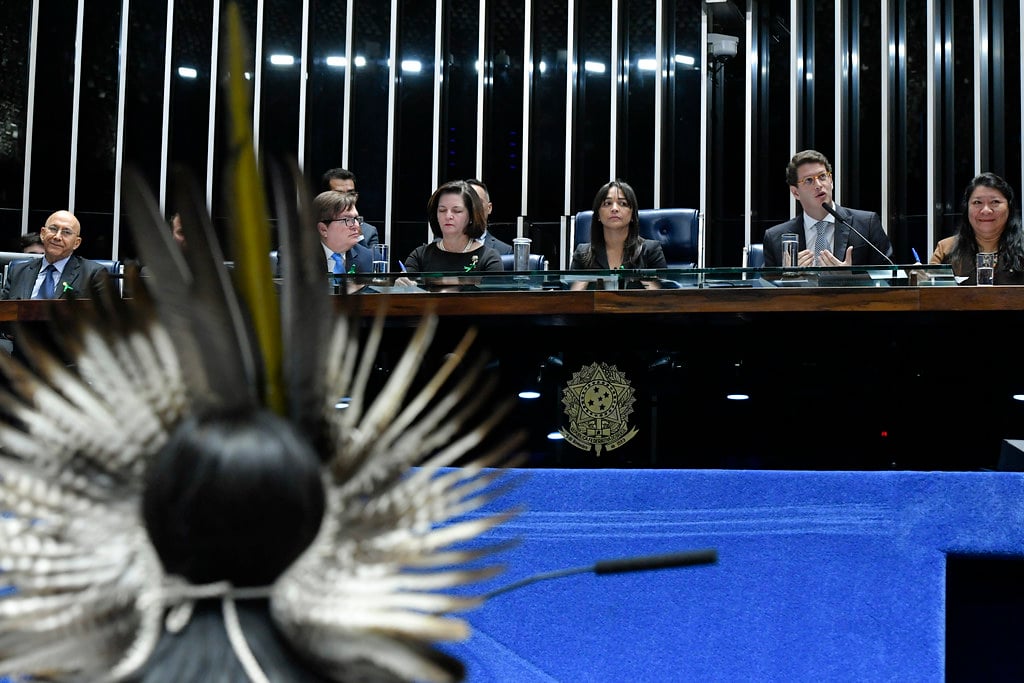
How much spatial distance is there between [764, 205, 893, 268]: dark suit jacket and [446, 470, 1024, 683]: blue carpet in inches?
123

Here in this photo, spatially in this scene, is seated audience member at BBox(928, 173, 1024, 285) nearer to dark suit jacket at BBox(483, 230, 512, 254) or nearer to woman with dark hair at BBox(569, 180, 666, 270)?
woman with dark hair at BBox(569, 180, 666, 270)

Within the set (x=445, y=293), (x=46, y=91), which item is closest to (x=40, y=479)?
(x=445, y=293)

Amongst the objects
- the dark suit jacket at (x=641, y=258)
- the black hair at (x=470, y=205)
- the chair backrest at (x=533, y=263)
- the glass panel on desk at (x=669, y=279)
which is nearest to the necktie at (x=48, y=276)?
the black hair at (x=470, y=205)

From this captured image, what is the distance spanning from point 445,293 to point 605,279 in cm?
39

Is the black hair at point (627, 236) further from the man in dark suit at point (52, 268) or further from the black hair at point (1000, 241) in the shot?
the man in dark suit at point (52, 268)

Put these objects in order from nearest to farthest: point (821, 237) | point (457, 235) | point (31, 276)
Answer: point (457, 235) → point (821, 237) → point (31, 276)

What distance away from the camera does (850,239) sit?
13.4 ft

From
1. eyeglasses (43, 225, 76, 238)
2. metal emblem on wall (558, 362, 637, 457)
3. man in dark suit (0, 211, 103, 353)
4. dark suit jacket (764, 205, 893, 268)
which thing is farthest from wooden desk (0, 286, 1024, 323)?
eyeglasses (43, 225, 76, 238)

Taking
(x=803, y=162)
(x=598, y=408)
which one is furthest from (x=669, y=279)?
(x=803, y=162)

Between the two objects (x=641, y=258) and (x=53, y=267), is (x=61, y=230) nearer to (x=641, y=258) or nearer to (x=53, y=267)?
(x=53, y=267)

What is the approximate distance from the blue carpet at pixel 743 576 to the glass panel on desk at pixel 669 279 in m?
1.64

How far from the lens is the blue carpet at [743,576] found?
92 cm

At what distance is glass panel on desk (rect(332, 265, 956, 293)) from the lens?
102 inches

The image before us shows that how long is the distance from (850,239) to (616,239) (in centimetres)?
86
